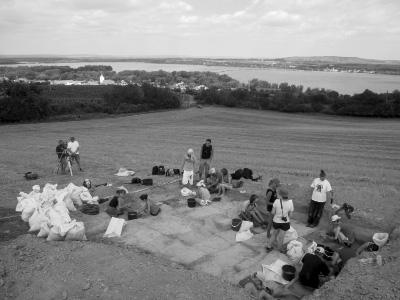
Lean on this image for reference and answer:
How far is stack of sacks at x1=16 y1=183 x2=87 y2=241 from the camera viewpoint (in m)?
10.0

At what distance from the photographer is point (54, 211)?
10.8 metres

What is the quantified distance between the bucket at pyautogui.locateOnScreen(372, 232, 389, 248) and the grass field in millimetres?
1560

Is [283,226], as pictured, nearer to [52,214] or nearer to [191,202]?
[191,202]

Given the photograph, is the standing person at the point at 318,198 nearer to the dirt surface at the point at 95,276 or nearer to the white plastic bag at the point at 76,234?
the dirt surface at the point at 95,276

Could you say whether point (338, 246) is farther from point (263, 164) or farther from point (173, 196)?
point (263, 164)

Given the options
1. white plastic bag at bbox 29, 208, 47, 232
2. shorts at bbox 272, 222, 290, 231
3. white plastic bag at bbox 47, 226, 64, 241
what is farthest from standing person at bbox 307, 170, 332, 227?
white plastic bag at bbox 29, 208, 47, 232

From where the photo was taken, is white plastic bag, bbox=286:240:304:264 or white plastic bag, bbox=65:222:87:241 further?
white plastic bag, bbox=65:222:87:241

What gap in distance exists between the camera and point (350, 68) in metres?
180

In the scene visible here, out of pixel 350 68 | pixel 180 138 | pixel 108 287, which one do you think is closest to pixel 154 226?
pixel 108 287

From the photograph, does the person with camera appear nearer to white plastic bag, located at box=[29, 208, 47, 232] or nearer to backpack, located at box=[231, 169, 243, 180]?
backpack, located at box=[231, 169, 243, 180]

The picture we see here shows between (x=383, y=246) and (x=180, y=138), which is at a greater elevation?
(x=383, y=246)

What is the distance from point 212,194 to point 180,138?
16902mm

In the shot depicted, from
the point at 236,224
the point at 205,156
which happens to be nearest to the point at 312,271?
the point at 236,224

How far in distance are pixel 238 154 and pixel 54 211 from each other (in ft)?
46.8
